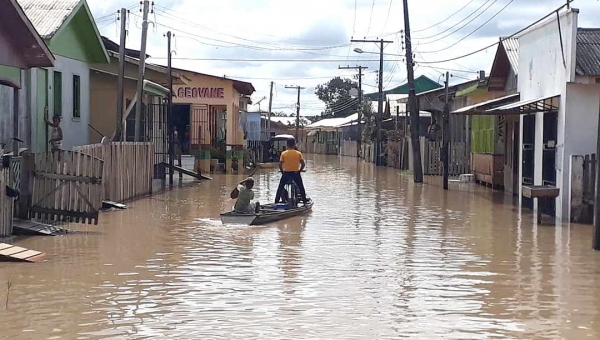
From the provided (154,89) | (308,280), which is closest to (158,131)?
(154,89)

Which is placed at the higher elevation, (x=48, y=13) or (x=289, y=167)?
(x=48, y=13)

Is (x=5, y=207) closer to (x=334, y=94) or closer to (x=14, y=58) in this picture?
(x=14, y=58)

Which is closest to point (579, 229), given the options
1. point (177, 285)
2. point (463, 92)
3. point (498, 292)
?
point (498, 292)

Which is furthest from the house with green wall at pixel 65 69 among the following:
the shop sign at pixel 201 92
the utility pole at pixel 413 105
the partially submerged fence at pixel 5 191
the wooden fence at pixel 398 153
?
the wooden fence at pixel 398 153

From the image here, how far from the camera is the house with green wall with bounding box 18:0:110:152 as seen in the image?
73.3 feet

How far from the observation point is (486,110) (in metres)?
23.0

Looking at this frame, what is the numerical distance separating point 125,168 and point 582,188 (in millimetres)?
11082

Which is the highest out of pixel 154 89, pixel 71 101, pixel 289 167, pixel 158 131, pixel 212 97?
pixel 212 97

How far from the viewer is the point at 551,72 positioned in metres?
20.3

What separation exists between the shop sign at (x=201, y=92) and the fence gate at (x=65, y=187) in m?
27.7

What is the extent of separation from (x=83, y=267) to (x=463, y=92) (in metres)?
24.2

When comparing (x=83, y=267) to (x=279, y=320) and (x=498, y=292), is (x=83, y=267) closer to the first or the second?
(x=279, y=320)

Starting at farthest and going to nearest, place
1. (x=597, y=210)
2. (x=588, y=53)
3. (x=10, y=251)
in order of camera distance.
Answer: (x=588, y=53) → (x=597, y=210) → (x=10, y=251)

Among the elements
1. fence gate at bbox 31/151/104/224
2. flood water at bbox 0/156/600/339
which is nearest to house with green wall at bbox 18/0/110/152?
flood water at bbox 0/156/600/339
